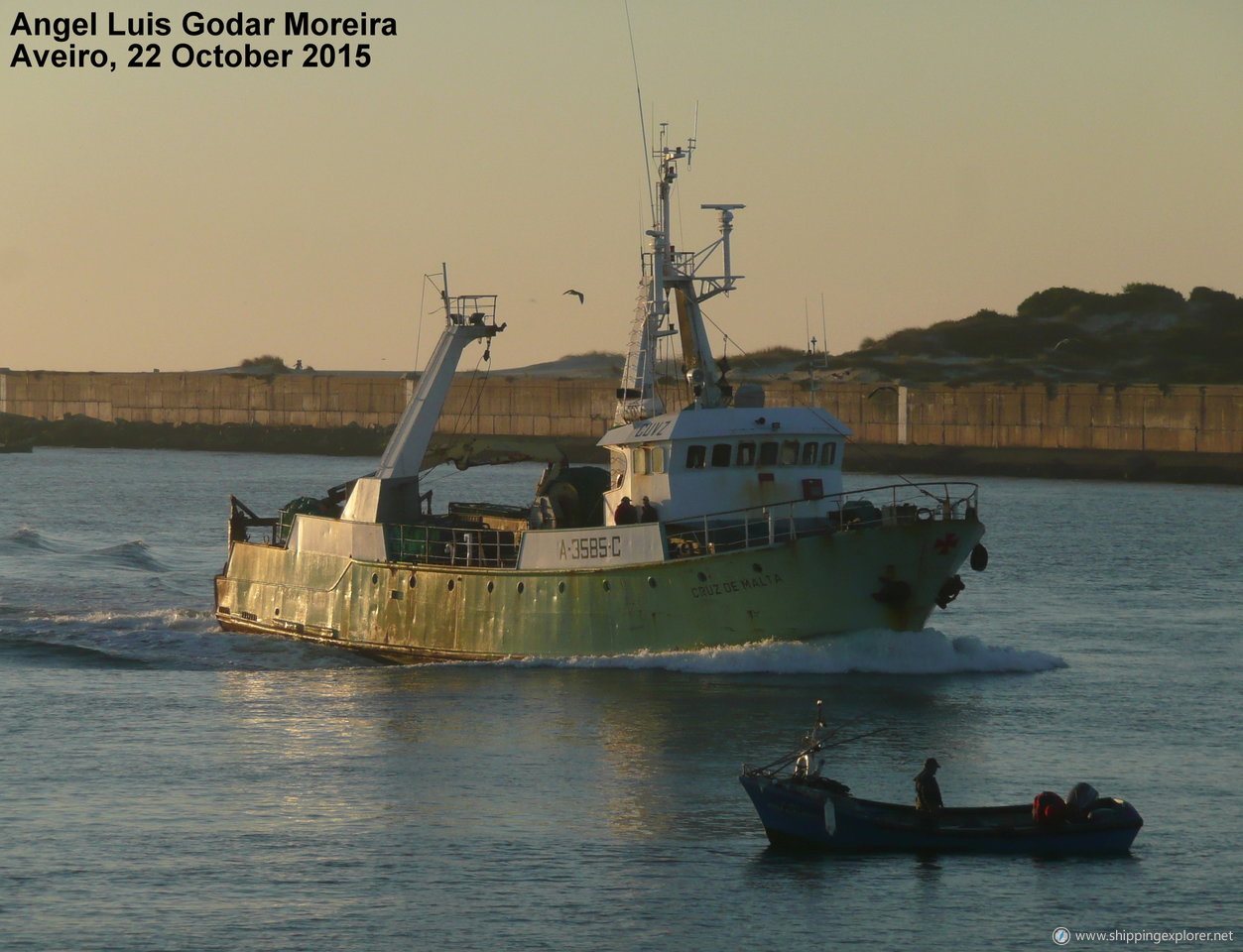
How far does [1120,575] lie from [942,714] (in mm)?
25121

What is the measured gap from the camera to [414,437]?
3978 centimetres

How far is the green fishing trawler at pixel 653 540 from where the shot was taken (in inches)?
1284

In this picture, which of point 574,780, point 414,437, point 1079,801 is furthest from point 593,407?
point 1079,801

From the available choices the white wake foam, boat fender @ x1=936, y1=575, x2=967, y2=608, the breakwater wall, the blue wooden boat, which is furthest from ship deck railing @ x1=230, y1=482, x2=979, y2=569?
the breakwater wall

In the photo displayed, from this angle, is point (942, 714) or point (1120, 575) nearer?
point (942, 714)

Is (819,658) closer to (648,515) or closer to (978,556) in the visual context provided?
(978,556)

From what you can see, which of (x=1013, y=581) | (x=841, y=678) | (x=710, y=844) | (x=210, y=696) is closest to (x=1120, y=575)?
(x=1013, y=581)

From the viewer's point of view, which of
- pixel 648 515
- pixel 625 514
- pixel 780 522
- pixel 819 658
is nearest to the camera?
pixel 819 658

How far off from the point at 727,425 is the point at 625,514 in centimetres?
260

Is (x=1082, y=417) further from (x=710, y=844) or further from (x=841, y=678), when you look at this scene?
(x=710, y=844)

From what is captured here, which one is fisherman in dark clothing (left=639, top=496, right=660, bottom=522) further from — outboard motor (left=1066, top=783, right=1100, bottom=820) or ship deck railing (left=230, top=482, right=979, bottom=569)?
outboard motor (left=1066, top=783, right=1100, bottom=820)

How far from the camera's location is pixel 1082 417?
359 feet

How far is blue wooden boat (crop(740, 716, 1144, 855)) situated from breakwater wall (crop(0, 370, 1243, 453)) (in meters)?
55.0

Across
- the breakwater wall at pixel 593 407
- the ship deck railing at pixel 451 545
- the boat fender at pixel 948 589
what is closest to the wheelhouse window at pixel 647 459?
the ship deck railing at pixel 451 545
